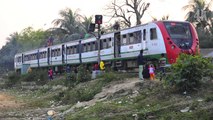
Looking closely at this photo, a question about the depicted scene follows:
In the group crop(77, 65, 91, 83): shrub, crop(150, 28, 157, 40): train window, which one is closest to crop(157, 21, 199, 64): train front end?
crop(150, 28, 157, 40): train window

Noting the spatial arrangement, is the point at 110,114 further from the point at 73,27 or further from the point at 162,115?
the point at 73,27

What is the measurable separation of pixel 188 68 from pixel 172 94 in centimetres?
99

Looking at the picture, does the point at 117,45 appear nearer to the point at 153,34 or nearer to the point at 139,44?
the point at 139,44

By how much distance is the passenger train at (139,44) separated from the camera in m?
18.9

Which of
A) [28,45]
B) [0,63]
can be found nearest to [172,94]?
[28,45]

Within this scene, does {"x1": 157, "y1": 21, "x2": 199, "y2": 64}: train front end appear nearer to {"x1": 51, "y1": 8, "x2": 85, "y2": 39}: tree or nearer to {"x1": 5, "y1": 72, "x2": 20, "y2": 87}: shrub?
{"x1": 5, "y1": 72, "x2": 20, "y2": 87}: shrub

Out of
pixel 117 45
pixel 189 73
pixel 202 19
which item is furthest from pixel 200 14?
pixel 189 73

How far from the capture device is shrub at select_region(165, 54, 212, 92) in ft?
39.2

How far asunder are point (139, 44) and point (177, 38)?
2.48m

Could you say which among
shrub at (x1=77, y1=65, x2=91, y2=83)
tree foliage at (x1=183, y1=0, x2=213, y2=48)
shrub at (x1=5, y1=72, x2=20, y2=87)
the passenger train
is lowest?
shrub at (x1=5, y1=72, x2=20, y2=87)

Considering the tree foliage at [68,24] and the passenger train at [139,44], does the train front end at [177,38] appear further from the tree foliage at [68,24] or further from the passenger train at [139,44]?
the tree foliage at [68,24]

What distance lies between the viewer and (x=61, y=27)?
54.6 metres

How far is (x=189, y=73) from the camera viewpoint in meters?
11.9

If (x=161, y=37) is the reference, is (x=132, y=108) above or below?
below
